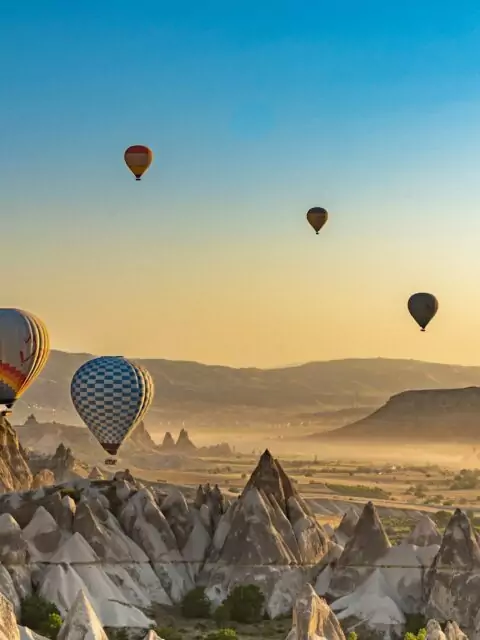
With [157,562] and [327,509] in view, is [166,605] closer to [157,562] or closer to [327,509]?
[157,562]

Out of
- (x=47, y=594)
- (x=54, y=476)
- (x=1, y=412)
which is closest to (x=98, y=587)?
(x=47, y=594)

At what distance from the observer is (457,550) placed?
54656 mm

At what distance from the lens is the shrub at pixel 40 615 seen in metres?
52.5

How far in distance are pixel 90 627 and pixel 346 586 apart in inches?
1167

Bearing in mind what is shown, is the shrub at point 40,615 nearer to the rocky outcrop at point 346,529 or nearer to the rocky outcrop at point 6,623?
the rocky outcrop at point 346,529

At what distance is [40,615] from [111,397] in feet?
88.8

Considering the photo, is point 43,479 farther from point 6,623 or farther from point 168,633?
point 6,623

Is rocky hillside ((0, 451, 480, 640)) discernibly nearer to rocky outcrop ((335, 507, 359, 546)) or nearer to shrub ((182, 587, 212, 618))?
rocky outcrop ((335, 507, 359, 546))

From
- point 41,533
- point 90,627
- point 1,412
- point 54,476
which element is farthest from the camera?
point 54,476

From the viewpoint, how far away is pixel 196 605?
198ft

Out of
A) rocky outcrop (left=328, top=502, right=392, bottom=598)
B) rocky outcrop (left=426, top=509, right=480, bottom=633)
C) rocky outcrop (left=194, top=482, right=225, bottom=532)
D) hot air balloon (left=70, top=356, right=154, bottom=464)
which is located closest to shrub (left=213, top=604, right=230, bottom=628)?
rocky outcrop (left=328, top=502, right=392, bottom=598)

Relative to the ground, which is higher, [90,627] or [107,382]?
[107,382]

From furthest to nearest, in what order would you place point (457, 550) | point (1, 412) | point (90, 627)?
1. point (1, 412)
2. point (457, 550)
3. point (90, 627)

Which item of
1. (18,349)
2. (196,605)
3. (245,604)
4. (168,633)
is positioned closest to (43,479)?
(18,349)
